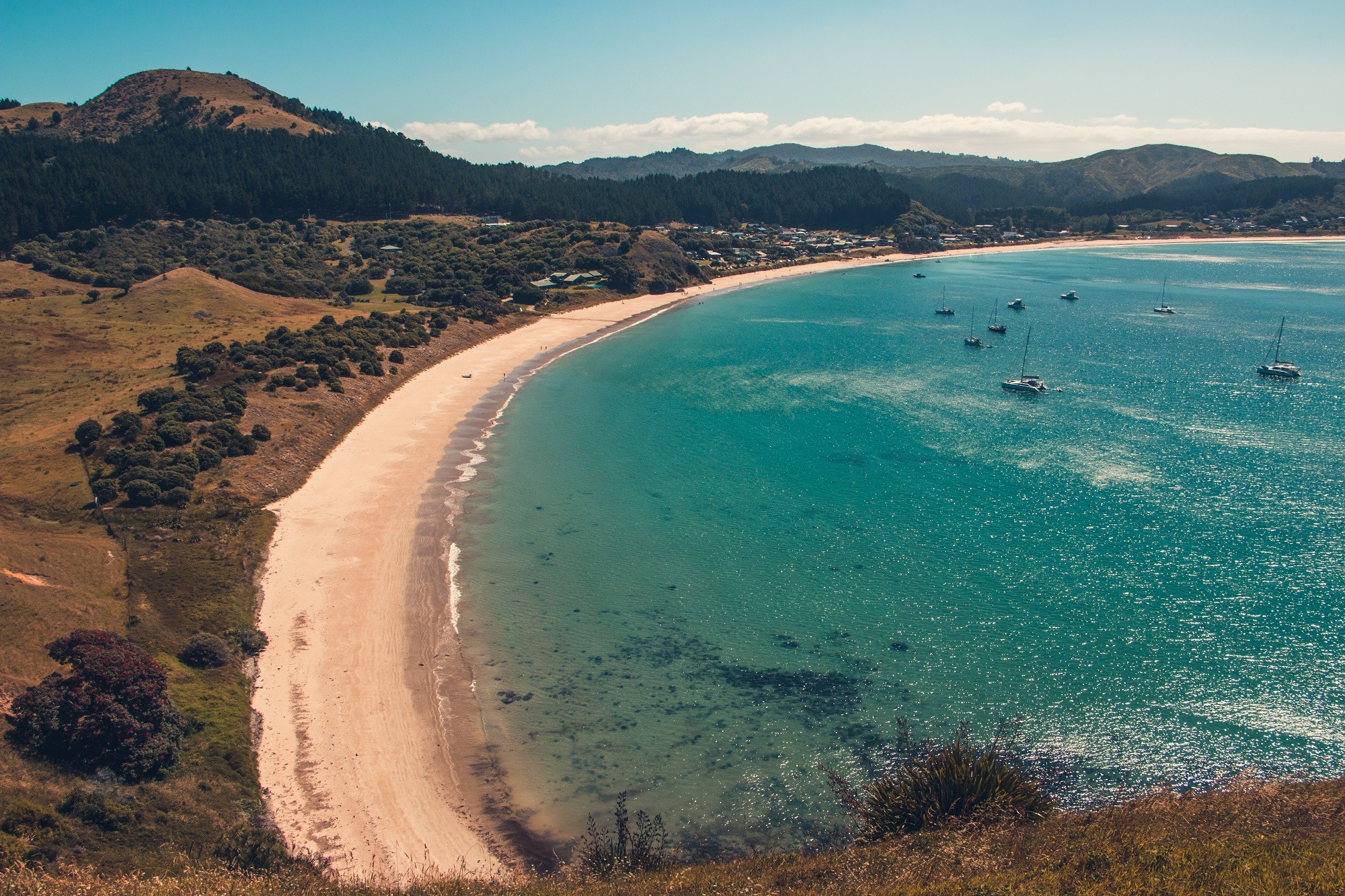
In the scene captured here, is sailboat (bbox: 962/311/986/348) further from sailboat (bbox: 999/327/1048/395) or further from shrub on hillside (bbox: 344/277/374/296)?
shrub on hillside (bbox: 344/277/374/296)

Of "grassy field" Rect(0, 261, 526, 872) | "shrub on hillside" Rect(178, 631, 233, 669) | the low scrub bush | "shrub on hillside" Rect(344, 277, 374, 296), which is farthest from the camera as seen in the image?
"shrub on hillside" Rect(344, 277, 374, 296)

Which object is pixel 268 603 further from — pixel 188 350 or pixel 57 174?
pixel 57 174

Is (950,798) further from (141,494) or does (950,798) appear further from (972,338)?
(972,338)

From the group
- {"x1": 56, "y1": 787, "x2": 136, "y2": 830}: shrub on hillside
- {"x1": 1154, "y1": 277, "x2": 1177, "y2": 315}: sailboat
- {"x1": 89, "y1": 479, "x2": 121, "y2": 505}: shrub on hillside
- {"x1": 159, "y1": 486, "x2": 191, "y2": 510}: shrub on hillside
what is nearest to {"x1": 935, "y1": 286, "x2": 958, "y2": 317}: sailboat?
{"x1": 1154, "y1": 277, "x2": 1177, "y2": 315}: sailboat

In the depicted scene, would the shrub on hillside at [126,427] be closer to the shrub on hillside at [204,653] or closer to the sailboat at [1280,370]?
the shrub on hillside at [204,653]

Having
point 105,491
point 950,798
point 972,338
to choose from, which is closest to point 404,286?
point 105,491

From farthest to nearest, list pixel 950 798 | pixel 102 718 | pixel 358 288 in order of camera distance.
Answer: pixel 358 288
pixel 102 718
pixel 950 798

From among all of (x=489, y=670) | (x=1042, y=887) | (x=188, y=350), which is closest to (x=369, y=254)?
(x=188, y=350)
